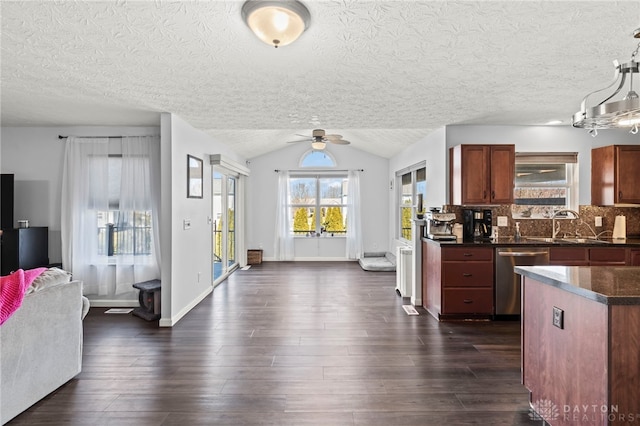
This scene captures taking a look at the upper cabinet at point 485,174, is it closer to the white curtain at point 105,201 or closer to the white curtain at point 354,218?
the white curtain at point 105,201

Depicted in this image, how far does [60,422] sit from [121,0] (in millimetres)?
2549

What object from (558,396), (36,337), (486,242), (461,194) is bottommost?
(558,396)

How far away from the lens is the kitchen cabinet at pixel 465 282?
4.07 metres

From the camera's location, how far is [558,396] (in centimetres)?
195

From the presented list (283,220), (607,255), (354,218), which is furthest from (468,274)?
(283,220)

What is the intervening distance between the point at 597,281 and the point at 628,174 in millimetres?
3568

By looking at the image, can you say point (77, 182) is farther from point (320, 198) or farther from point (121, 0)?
point (320, 198)

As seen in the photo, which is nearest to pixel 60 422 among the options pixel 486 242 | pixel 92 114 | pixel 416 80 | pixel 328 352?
pixel 328 352

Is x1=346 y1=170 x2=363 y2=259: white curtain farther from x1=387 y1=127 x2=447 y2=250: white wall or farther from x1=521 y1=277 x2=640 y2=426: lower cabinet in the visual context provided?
x1=521 y1=277 x2=640 y2=426: lower cabinet

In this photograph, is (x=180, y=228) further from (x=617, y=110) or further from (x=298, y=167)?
(x=298, y=167)

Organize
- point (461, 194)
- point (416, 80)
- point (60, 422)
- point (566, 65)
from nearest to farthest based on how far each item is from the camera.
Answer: point (60, 422)
point (566, 65)
point (416, 80)
point (461, 194)

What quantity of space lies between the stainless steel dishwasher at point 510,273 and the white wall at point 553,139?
1430mm

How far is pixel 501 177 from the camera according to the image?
438 centimetres

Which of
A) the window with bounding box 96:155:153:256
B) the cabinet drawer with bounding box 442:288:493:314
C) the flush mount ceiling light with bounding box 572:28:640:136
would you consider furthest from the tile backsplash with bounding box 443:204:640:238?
the window with bounding box 96:155:153:256
